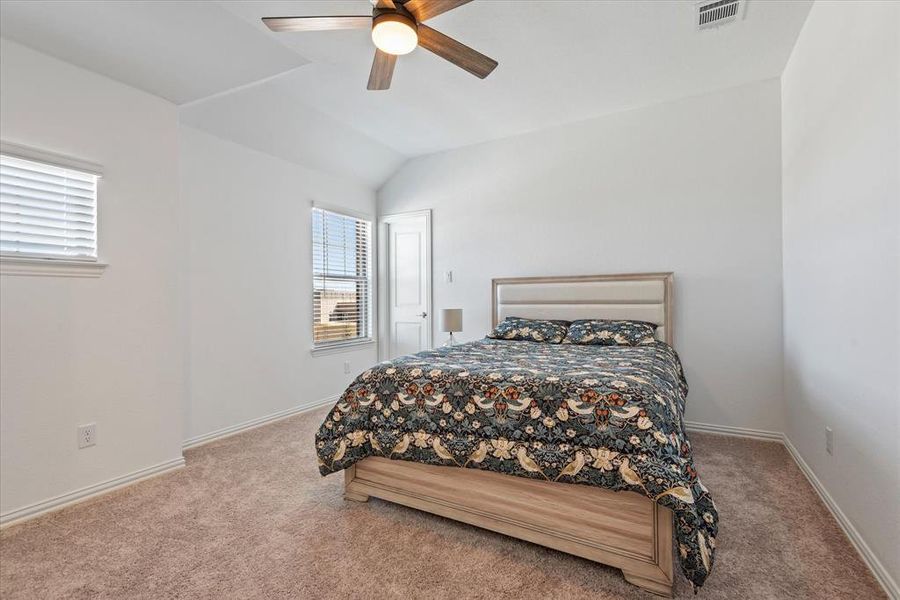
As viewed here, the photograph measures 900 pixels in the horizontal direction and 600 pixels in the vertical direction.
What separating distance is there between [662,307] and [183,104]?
13.0ft

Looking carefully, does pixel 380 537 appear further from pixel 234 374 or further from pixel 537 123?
pixel 537 123

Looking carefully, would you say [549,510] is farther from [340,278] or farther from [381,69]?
[340,278]

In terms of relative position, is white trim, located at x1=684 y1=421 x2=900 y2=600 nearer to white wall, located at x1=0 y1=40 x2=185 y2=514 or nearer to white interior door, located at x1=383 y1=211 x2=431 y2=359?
white interior door, located at x1=383 y1=211 x2=431 y2=359

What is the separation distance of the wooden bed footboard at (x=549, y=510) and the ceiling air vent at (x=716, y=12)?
8.88 ft

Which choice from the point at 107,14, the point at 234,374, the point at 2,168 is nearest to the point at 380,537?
the point at 234,374

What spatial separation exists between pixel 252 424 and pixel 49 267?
1.92 meters

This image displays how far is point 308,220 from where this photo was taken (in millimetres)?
4312

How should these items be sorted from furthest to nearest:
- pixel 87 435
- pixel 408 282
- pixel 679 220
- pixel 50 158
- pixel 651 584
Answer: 1. pixel 408 282
2. pixel 679 220
3. pixel 87 435
4. pixel 50 158
5. pixel 651 584

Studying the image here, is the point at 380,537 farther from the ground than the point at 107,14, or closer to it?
closer to it

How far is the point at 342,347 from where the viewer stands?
4.73 metres

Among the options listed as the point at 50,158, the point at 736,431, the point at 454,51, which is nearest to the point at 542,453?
the point at 454,51

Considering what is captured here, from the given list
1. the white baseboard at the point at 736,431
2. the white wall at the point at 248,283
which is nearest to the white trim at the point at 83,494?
the white wall at the point at 248,283

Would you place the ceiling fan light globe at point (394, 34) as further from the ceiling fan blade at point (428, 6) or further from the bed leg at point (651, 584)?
the bed leg at point (651, 584)

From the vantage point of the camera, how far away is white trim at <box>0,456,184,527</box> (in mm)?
2162
